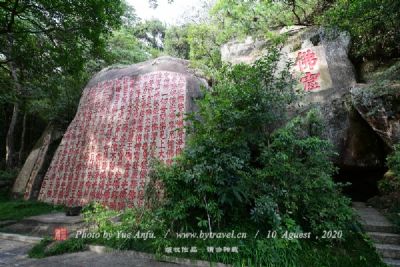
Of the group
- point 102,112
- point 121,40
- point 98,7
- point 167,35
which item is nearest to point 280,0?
point 98,7

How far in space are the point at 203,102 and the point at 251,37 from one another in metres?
5.00

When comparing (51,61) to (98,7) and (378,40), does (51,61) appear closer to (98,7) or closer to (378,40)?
(98,7)

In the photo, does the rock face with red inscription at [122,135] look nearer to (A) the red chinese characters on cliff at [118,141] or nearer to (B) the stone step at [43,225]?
(A) the red chinese characters on cliff at [118,141]

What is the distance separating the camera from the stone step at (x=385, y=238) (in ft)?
13.6

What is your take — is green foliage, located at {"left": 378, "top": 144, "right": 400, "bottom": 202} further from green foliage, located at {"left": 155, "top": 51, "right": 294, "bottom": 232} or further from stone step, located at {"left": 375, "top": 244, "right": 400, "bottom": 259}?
green foliage, located at {"left": 155, "top": 51, "right": 294, "bottom": 232}

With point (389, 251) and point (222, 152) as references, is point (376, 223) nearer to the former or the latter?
point (389, 251)

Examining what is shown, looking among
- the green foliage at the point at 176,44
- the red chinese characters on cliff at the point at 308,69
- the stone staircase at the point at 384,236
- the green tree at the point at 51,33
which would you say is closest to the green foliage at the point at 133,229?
the stone staircase at the point at 384,236

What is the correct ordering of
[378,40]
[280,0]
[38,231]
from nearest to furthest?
[38,231] < [378,40] < [280,0]

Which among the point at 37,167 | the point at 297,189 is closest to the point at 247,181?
the point at 297,189

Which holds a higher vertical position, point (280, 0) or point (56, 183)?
point (280, 0)

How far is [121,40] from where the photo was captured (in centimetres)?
1320

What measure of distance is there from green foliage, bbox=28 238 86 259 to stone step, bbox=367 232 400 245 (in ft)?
14.6

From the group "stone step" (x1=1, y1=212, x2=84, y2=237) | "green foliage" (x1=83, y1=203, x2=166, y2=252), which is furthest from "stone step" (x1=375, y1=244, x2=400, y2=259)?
"stone step" (x1=1, y1=212, x2=84, y2=237)

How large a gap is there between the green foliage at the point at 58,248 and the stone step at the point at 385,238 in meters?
4.44
